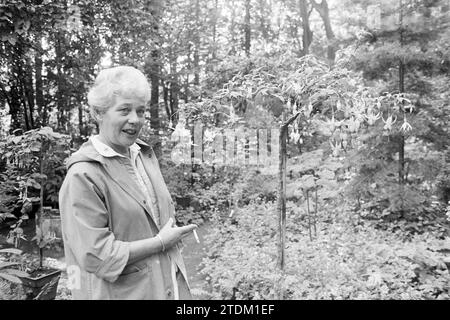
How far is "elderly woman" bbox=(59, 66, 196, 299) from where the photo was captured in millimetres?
1006

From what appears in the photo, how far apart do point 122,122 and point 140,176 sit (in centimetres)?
21

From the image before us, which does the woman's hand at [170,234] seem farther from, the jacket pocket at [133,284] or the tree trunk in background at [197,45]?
the tree trunk in background at [197,45]

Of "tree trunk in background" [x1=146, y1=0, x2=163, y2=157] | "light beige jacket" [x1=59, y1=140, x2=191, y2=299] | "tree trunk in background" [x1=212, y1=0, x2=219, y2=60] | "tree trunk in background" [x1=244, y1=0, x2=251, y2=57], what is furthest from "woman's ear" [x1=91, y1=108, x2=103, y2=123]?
"tree trunk in background" [x1=244, y1=0, x2=251, y2=57]

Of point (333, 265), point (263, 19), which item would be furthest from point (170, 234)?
point (263, 19)

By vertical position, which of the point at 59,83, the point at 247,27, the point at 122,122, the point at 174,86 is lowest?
the point at 122,122

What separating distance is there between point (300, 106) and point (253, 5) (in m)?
7.96

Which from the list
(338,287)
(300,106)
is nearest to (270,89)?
(300,106)

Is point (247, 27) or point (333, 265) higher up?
point (247, 27)

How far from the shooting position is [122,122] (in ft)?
3.83

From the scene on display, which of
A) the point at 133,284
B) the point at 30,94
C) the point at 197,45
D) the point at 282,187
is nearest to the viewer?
the point at 133,284

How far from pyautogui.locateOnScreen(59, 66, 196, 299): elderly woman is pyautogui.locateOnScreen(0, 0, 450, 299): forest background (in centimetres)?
161

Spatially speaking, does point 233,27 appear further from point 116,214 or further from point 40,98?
point 116,214

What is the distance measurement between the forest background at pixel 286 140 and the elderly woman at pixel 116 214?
1613mm
